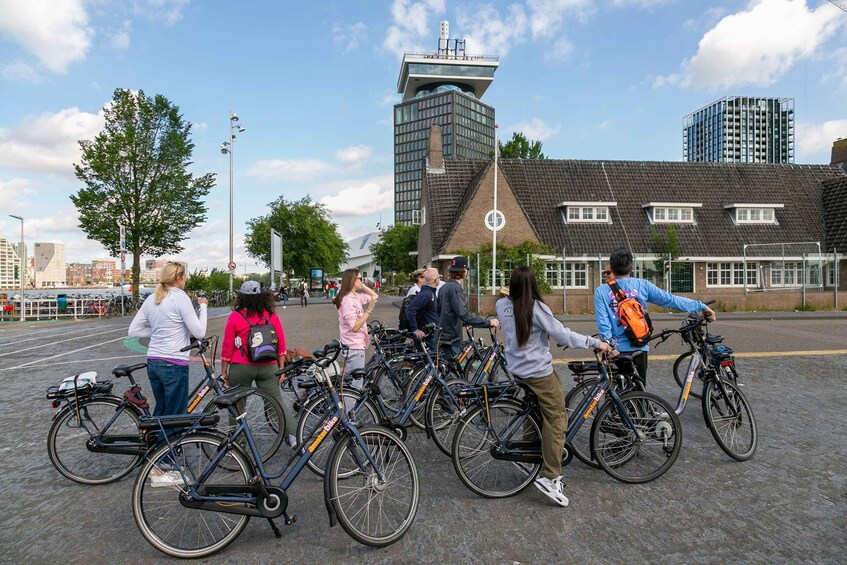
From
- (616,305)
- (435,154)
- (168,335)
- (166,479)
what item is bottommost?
(166,479)

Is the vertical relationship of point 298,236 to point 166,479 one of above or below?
above

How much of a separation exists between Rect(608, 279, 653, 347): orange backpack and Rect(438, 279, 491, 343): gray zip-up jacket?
5.00ft

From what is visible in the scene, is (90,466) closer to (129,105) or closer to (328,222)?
(129,105)

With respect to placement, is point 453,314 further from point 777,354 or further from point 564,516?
point 777,354

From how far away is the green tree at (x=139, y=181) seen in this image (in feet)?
111

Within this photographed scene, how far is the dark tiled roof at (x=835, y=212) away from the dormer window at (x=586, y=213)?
12.5m

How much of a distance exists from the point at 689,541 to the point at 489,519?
1303mm

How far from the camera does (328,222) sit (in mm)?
66375

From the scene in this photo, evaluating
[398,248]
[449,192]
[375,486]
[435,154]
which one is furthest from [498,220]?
[398,248]

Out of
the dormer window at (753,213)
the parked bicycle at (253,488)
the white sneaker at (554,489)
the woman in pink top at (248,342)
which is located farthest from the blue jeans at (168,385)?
the dormer window at (753,213)

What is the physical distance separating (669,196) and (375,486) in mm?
34167

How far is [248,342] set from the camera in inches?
205

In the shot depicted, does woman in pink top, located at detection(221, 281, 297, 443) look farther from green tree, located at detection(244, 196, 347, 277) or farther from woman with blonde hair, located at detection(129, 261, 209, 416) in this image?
green tree, located at detection(244, 196, 347, 277)

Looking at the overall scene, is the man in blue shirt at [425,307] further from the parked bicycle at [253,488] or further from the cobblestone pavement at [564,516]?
the parked bicycle at [253,488]
